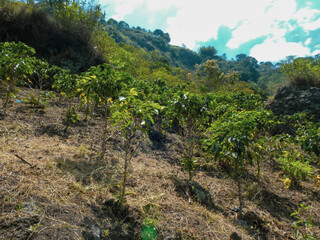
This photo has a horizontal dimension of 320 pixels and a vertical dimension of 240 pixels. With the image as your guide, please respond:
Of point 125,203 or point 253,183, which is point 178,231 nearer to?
point 125,203

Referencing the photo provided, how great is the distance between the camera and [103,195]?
2.66m

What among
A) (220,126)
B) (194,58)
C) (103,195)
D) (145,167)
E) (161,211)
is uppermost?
(194,58)

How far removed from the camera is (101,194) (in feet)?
8.72

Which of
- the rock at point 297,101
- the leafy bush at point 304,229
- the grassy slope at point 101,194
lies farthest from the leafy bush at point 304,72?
the leafy bush at point 304,229

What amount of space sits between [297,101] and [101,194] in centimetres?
1146

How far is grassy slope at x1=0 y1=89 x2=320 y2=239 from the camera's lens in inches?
77.3

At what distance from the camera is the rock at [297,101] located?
359 inches

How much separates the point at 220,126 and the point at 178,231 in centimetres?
188

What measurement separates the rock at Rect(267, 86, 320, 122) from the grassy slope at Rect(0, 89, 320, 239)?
20.5 ft

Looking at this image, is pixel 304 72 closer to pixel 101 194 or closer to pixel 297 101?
pixel 297 101

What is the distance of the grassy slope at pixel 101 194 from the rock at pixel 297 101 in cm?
623

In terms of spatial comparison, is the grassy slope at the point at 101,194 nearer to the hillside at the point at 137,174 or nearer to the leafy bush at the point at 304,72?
A: the hillside at the point at 137,174

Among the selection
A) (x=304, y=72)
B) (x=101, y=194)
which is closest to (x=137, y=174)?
(x=101, y=194)

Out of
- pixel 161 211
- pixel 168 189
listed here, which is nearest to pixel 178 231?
pixel 161 211
